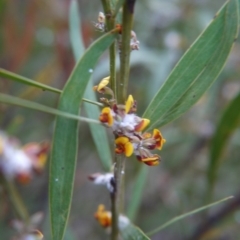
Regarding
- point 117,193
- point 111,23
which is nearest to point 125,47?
point 111,23

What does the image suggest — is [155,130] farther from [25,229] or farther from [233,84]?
[233,84]

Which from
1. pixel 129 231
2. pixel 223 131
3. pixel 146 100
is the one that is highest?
pixel 146 100

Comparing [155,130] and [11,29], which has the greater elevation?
[11,29]

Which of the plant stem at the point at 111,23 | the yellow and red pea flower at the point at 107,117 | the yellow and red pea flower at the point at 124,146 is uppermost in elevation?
the plant stem at the point at 111,23

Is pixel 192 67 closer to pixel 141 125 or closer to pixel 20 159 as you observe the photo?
pixel 141 125

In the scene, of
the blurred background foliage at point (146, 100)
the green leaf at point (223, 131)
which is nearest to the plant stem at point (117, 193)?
the green leaf at point (223, 131)

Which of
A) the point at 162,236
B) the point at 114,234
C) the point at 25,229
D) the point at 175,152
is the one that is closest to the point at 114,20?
the point at 114,234

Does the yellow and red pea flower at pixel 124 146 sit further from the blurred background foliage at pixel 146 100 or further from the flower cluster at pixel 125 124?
the blurred background foliage at pixel 146 100
